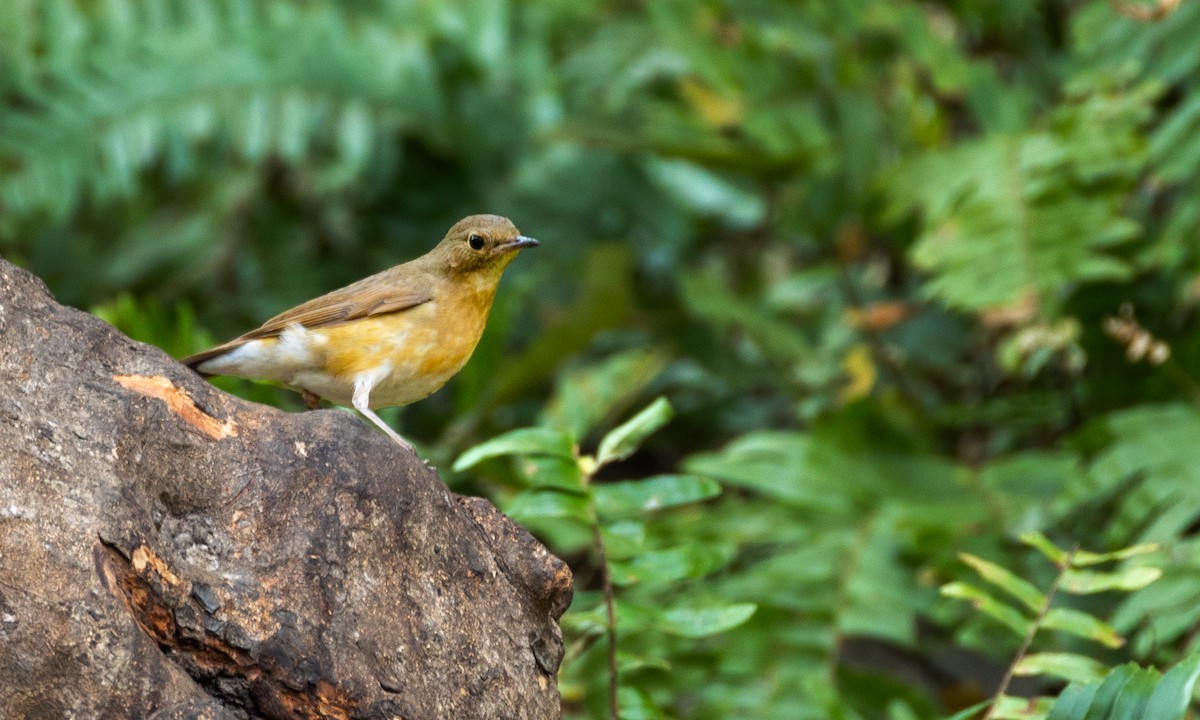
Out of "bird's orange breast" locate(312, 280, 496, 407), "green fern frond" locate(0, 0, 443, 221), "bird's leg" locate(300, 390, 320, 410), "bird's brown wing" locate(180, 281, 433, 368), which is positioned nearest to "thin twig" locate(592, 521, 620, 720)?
"bird's orange breast" locate(312, 280, 496, 407)

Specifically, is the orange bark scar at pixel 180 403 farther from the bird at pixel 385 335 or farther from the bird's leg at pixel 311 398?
the bird's leg at pixel 311 398

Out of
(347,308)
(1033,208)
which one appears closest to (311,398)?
(347,308)

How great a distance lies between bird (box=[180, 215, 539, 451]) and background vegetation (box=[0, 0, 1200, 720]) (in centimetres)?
42

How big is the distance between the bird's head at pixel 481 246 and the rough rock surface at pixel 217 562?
115 cm

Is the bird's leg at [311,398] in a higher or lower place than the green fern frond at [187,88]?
lower

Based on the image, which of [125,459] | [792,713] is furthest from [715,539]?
[125,459]

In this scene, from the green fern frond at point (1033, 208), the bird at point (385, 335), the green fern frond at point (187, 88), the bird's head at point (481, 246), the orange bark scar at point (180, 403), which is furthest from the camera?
the green fern frond at point (187, 88)

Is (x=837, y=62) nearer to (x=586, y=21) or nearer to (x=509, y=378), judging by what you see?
(x=586, y=21)

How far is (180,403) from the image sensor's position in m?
2.18

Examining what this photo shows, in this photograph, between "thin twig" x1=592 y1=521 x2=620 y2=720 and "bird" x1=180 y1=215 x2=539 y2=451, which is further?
"bird" x1=180 y1=215 x2=539 y2=451

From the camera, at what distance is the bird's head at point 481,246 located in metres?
3.36

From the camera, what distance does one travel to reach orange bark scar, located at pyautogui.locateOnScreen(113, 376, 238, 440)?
215 centimetres

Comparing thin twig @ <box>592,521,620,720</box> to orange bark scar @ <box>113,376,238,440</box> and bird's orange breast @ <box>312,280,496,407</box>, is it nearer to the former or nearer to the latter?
bird's orange breast @ <box>312,280,496,407</box>

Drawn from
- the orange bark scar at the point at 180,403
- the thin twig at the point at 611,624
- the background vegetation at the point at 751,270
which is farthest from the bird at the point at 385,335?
the orange bark scar at the point at 180,403
